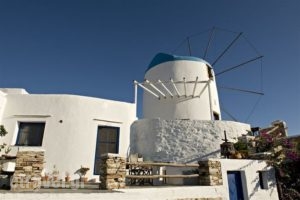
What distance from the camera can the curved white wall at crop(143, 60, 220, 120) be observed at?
1584 centimetres

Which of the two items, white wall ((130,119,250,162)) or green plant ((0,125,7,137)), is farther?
white wall ((130,119,250,162))

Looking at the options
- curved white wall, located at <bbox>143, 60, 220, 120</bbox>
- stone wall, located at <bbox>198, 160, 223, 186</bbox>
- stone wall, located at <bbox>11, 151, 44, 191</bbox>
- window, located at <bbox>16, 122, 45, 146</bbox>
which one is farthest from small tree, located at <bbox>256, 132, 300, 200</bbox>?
window, located at <bbox>16, 122, 45, 146</bbox>

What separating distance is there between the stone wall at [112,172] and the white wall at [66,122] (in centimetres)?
542

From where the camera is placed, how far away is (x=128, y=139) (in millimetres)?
13117

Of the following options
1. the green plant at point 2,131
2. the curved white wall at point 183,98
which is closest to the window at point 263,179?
the curved white wall at point 183,98

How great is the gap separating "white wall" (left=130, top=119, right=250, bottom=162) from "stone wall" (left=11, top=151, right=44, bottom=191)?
706 centimetres

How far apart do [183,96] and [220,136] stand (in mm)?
4938

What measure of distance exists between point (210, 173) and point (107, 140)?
6.42 m

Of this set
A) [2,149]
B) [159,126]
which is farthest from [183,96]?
[2,149]

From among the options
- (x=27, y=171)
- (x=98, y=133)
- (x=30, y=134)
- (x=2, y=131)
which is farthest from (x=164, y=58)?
(x=27, y=171)

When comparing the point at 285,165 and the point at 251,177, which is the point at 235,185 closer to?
the point at 251,177

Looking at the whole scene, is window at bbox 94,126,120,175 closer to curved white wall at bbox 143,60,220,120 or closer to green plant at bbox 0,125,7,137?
curved white wall at bbox 143,60,220,120

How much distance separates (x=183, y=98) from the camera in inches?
639

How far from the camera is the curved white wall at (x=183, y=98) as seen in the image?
15836 mm
